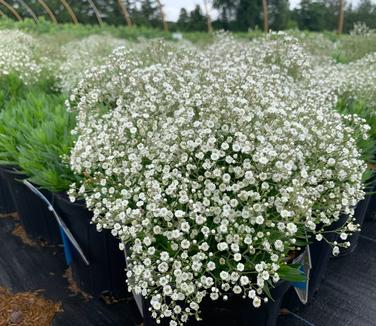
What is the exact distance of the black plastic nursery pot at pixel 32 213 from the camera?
3.97 meters

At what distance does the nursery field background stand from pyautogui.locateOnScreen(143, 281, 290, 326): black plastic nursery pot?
76 millimetres

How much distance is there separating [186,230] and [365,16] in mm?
17403

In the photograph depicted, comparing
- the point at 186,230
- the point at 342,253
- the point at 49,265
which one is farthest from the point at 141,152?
the point at 342,253

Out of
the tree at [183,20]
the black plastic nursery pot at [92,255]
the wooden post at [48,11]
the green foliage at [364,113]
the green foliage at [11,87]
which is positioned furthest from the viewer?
the wooden post at [48,11]

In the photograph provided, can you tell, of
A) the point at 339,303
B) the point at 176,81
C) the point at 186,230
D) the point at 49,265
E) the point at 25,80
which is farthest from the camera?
the point at 25,80

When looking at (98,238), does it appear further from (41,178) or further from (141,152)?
(141,152)

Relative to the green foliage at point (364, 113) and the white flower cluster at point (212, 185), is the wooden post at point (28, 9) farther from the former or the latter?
the white flower cluster at point (212, 185)

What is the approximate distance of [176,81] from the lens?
312 cm

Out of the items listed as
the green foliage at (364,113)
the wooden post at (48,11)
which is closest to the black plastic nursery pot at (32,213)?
the green foliage at (364,113)

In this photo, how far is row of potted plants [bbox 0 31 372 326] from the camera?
2.09 meters

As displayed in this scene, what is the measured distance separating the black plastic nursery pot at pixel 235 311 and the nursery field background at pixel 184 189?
0.25 ft

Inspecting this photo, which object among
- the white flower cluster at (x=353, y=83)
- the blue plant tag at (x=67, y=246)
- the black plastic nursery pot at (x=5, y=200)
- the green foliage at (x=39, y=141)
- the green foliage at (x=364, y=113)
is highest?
the green foliage at (x=39, y=141)

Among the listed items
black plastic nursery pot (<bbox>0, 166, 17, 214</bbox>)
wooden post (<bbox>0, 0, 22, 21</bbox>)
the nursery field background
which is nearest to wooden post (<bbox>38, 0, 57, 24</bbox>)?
wooden post (<bbox>0, 0, 22, 21</bbox>)

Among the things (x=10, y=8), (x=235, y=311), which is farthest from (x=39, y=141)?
(x=10, y=8)
